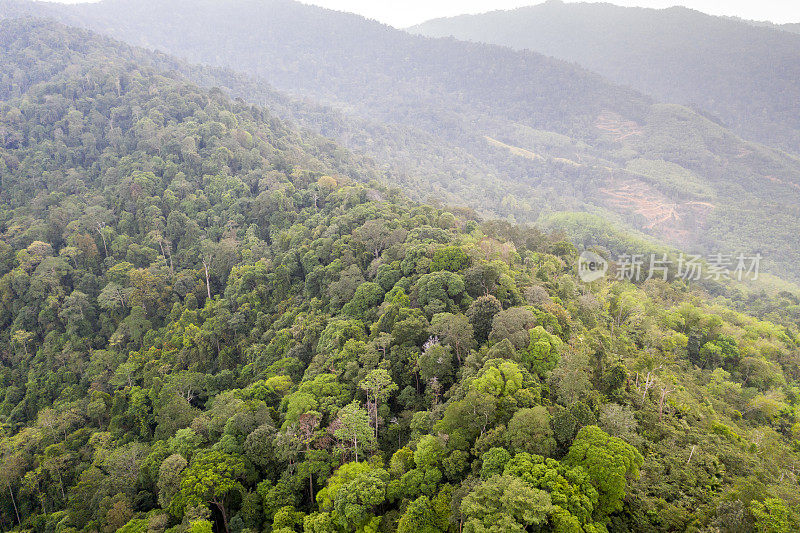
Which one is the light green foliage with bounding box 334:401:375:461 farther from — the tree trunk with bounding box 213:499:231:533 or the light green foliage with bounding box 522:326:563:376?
the light green foliage with bounding box 522:326:563:376

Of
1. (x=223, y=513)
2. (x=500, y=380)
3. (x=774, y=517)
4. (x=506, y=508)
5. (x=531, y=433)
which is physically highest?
(x=500, y=380)

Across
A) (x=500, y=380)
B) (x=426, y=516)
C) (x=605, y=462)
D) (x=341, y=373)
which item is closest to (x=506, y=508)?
(x=426, y=516)

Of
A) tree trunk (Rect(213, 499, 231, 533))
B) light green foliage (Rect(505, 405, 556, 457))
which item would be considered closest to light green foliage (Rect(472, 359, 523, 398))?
light green foliage (Rect(505, 405, 556, 457))

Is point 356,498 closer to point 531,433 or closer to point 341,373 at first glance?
point 531,433

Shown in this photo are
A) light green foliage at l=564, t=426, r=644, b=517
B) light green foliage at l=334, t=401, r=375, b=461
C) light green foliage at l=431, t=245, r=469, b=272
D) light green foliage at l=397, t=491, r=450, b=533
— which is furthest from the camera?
light green foliage at l=431, t=245, r=469, b=272

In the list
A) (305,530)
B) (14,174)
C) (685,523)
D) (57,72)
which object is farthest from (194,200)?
(57,72)

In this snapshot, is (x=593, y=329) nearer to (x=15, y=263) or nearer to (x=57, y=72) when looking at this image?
(x=15, y=263)

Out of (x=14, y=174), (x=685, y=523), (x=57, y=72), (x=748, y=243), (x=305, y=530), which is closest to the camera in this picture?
(x=685, y=523)

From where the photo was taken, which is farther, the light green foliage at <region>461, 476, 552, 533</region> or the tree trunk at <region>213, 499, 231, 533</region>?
the tree trunk at <region>213, 499, 231, 533</region>
